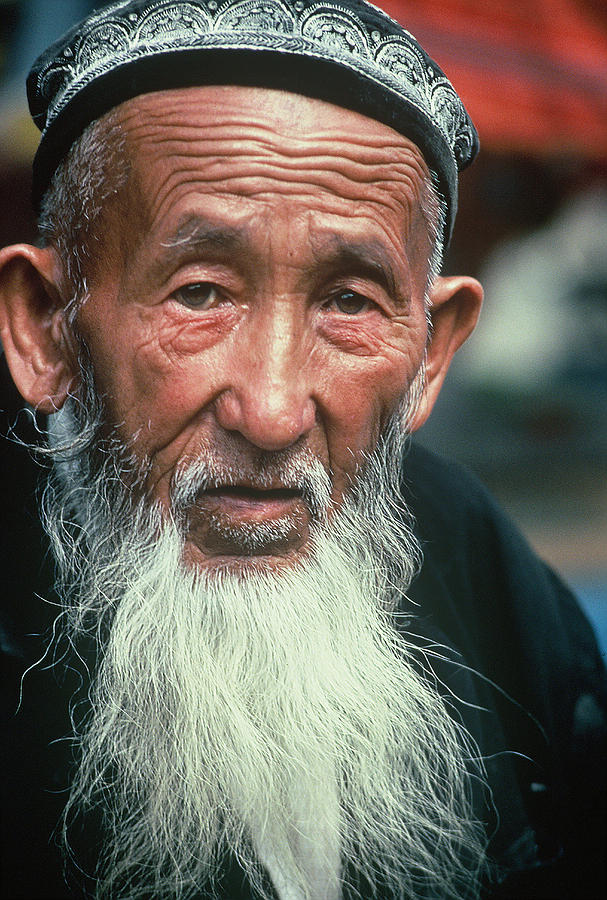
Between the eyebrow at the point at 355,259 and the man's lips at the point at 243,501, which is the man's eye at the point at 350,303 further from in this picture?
the man's lips at the point at 243,501

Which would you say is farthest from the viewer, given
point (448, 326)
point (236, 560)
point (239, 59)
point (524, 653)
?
point (524, 653)

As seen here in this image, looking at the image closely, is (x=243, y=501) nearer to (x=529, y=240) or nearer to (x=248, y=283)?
(x=248, y=283)

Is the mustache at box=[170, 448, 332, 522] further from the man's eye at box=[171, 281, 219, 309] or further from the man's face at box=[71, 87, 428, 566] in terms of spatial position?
the man's eye at box=[171, 281, 219, 309]

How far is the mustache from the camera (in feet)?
4.05

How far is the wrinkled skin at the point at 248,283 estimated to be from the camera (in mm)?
1185

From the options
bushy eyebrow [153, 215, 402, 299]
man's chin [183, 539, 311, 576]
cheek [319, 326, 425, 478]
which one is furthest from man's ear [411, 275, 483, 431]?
man's chin [183, 539, 311, 576]

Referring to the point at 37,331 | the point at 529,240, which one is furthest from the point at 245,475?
the point at 529,240

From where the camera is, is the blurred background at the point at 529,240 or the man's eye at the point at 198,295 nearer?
the man's eye at the point at 198,295

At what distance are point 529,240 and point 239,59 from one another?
1.45m

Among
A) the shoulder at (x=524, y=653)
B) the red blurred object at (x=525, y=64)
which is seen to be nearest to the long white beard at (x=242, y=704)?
the shoulder at (x=524, y=653)

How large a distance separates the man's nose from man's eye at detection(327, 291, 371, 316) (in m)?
0.10

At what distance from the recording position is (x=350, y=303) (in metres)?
1.29

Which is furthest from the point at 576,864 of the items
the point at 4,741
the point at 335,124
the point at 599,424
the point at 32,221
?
the point at 32,221

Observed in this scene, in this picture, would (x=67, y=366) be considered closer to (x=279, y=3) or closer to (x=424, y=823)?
(x=279, y=3)
